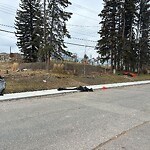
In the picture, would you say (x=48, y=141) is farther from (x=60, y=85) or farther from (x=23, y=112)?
(x=60, y=85)

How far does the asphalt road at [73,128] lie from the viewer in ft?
17.5

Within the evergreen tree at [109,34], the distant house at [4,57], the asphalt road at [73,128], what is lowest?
the asphalt road at [73,128]

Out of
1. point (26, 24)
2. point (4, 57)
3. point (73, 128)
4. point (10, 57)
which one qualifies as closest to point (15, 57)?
point (10, 57)

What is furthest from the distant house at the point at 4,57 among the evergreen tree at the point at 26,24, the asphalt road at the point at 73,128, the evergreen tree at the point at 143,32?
the asphalt road at the point at 73,128

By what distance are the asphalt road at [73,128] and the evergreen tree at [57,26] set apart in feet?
62.9

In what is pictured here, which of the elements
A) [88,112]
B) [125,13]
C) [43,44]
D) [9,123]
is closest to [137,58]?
[125,13]

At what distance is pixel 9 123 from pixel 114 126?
2.82 m

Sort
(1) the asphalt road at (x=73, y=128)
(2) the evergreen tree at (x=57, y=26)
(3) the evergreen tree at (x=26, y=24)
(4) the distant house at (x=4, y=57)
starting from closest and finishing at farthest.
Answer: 1. (1) the asphalt road at (x=73, y=128)
2. (2) the evergreen tree at (x=57, y=26)
3. (3) the evergreen tree at (x=26, y=24)
4. (4) the distant house at (x=4, y=57)

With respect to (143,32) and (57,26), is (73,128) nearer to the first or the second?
(57,26)

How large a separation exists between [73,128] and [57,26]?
23528 millimetres

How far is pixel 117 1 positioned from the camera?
1459 inches

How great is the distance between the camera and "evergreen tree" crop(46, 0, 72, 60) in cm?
2869

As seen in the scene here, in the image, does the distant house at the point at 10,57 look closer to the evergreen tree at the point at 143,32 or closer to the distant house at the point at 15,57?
the distant house at the point at 15,57

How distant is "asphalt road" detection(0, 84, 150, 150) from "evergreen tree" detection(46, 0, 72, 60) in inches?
755
